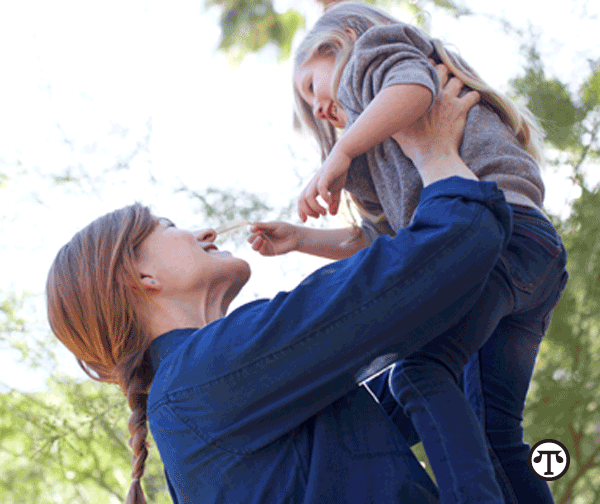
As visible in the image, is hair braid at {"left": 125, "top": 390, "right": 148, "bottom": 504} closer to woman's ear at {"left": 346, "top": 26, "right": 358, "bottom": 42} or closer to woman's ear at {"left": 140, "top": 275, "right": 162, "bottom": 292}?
woman's ear at {"left": 140, "top": 275, "right": 162, "bottom": 292}

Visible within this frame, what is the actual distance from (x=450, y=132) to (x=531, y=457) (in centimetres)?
56

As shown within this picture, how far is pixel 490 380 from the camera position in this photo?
3.30ft

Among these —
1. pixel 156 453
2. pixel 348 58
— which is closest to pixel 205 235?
pixel 348 58

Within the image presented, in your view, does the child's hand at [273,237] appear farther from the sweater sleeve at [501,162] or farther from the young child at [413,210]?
the sweater sleeve at [501,162]

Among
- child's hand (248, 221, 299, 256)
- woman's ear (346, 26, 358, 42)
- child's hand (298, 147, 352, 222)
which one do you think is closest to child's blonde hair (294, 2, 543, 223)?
woman's ear (346, 26, 358, 42)

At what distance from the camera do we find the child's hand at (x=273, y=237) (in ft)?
4.07

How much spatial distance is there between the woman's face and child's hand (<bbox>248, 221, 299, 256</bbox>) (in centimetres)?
14

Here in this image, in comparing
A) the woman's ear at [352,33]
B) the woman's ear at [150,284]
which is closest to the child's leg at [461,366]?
the woman's ear at [150,284]

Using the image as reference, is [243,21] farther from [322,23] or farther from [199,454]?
[199,454]

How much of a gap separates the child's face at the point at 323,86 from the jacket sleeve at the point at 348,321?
19.5 inches

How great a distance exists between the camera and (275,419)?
2.59 ft

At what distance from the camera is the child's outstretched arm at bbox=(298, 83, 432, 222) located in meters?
0.96

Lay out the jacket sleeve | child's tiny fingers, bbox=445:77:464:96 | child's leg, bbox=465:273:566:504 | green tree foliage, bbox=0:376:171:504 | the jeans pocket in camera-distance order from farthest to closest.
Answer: green tree foliage, bbox=0:376:171:504 → child's tiny fingers, bbox=445:77:464:96 → child's leg, bbox=465:273:566:504 → the jeans pocket → the jacket sleeve

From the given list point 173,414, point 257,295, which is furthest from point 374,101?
point 257,295
